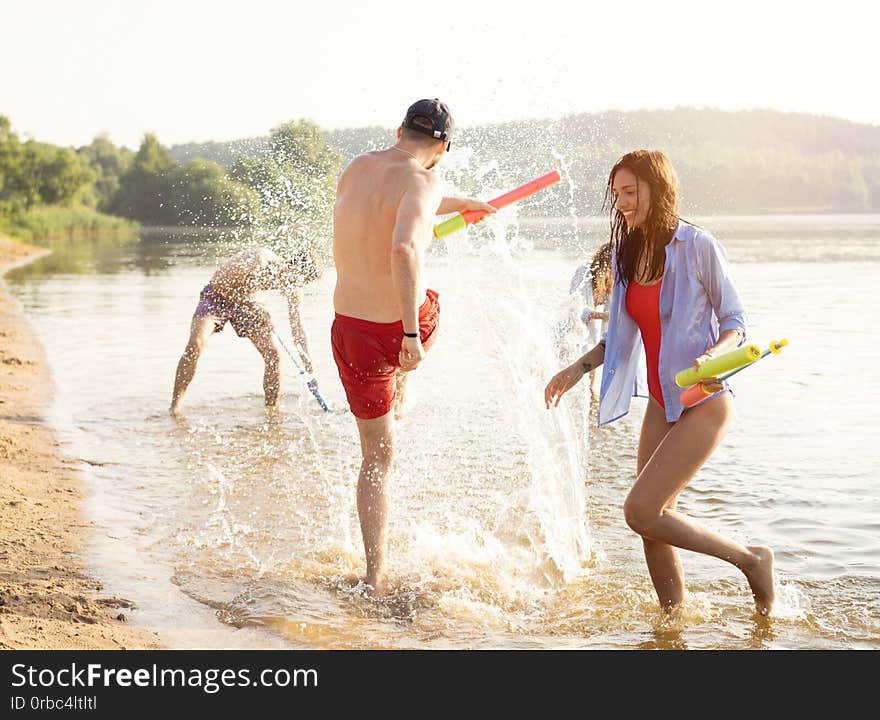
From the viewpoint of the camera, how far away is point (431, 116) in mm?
4648

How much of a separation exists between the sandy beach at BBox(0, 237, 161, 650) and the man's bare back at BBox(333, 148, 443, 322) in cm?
171

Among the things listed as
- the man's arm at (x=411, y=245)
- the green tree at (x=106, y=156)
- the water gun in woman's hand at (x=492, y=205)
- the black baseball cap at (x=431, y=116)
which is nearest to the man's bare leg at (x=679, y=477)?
the man's arm at (x=411, y=245)

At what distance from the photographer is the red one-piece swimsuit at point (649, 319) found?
4258mm

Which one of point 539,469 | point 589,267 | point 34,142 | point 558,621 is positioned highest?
point 34,142

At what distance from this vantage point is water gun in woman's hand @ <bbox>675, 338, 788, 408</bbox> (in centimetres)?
376

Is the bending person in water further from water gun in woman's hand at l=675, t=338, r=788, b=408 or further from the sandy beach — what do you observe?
the sandy beach

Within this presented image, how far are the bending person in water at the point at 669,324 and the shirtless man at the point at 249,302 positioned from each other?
497 cm

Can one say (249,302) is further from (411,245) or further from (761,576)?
(761,576)

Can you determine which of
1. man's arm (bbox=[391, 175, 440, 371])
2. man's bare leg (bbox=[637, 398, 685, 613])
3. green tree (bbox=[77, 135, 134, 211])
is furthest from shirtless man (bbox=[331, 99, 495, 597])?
green tree (bbox=[77, 135, 134, 211])

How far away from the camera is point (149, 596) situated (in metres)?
4.96

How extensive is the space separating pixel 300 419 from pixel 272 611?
4.80 m

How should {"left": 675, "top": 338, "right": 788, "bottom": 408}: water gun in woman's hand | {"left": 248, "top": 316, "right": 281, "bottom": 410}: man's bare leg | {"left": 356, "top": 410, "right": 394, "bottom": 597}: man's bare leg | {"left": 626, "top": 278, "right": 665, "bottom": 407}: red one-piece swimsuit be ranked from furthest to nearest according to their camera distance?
{"left": 248, "top": 316, "right": 281, "bottom": 410}: man's bare leg
{"left": 356, "top": 410, "right": 394, "bottom": 597}: man's bare leg
{"left": 626, "top": 278, "right": 665, "bottom": 407}: red one-piece swimsuit
{"left": 675, "top": 338, "right": 788, "bottom": 408}: water gun in woman's hand

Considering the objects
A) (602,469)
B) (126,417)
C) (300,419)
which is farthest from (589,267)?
(126,417)
